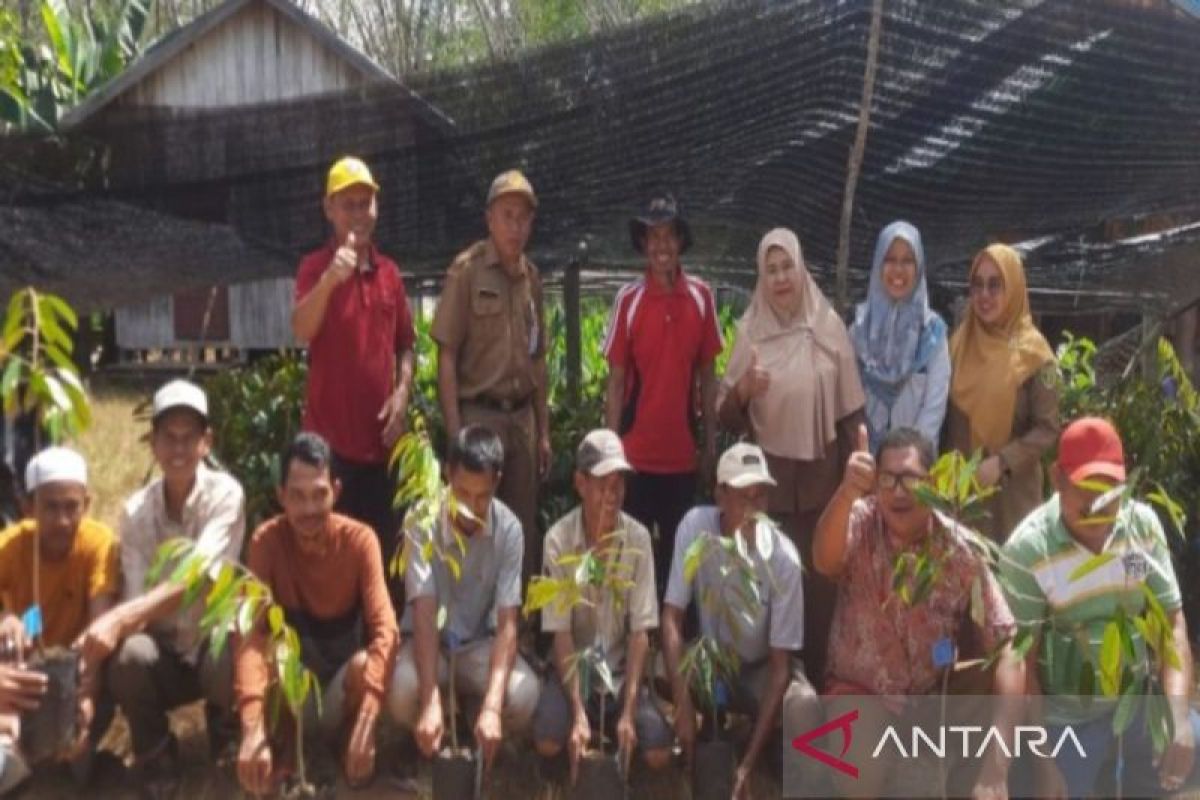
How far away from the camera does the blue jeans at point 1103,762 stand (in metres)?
3.58

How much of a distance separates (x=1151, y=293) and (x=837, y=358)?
228 cm

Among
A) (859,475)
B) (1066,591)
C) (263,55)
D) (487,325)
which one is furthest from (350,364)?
(263,55)

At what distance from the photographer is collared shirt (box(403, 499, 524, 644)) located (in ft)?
13.7

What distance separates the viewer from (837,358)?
14.8 feet

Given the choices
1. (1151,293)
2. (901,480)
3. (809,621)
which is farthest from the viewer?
(1151,293)

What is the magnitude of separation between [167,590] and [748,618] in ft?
5.62

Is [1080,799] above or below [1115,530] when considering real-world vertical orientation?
below

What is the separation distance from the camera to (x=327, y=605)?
4152 mm

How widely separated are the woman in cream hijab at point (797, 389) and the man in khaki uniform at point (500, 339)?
2.42ft

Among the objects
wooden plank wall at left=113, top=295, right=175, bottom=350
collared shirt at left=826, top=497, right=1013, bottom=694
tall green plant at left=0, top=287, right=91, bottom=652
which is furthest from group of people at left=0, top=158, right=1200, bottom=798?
wooden plank wall at left=113, top=295, right=175, bottom=350

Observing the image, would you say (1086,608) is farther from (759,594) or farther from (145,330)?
(145,330)

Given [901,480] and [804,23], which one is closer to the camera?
[901,480]

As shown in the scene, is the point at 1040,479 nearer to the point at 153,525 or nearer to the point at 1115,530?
the point at 1115,530

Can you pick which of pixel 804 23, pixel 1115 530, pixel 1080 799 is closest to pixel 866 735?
pixel 1080 799
